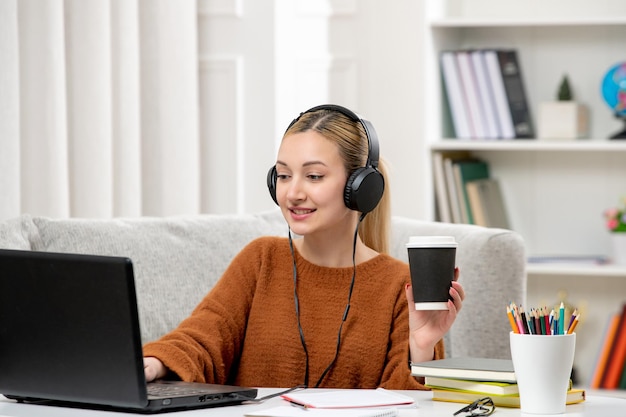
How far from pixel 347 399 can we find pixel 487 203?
7.19 ft

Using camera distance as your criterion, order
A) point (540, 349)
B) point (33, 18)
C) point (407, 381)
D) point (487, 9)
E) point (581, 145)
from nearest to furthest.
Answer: point (540, 349)
point (407, 381)
point (33, 18)
point (581, 145)
point (487, 9)

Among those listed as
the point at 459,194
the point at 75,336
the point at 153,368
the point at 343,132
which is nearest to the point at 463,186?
the point at 459,194

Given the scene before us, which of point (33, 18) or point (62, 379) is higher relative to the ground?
point (33, 18)

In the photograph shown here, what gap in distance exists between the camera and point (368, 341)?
163cm

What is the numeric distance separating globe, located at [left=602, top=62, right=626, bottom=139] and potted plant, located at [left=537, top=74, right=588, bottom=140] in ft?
0.35

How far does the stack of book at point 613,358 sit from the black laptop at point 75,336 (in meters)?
2.18

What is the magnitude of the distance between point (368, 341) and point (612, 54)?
2048 millimetres

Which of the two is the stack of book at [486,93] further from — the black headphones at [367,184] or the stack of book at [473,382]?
the stack of book at [473,382]

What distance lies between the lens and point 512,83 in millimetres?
3256

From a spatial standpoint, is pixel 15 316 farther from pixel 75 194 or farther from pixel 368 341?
pixel 75 194

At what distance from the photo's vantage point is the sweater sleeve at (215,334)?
4.94ft

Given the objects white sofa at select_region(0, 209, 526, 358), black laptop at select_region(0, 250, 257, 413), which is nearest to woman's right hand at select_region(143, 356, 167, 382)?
black laptop at select_region(0, 250, 257, 413)

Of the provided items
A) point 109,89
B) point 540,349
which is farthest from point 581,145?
point 540,349

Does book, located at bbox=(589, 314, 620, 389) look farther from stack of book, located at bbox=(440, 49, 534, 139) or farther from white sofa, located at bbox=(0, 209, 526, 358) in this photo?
white sofa, located at bbox=(0, 209, 526, 358)
